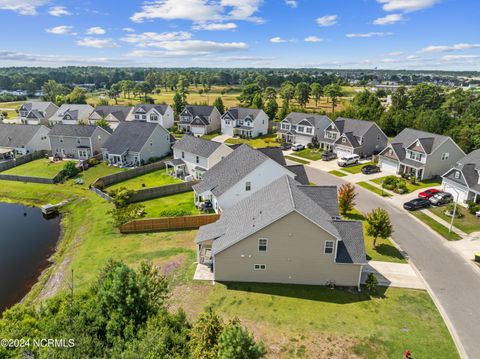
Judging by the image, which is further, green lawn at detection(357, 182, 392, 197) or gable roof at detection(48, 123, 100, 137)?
gable roof at detection(48, 123, 100, 137)

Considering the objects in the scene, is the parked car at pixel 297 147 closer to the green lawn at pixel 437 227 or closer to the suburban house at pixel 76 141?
the green lawn at pixel 437 227

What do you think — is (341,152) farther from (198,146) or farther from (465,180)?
(198,146)

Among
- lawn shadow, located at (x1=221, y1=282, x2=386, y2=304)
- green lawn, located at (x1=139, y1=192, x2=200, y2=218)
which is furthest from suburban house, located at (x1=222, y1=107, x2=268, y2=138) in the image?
lawn shadow, located at (x1=221, y1=282, x2=386, y2=304)

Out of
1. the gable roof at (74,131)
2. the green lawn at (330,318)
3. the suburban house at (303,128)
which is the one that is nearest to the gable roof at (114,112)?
the gable roof at (74,131)

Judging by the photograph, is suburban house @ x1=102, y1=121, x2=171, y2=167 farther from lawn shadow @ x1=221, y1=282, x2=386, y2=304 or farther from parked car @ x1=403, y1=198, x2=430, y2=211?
→ parked car @ x1=403, y1=198, x2=430, y2=211

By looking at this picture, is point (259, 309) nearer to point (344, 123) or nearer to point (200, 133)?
point (344, 123)
